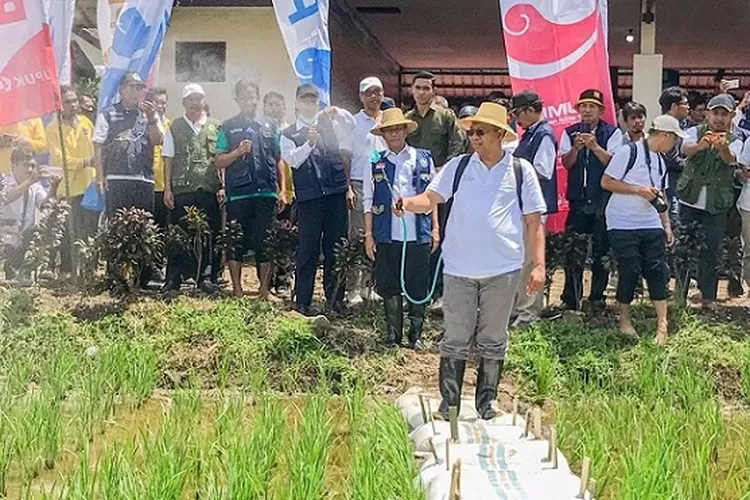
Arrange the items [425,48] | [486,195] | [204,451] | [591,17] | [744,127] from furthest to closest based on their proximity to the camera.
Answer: [425,48], [744,127], [591,17], [486,195], [204,451]

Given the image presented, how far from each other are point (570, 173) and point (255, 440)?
12.4 ft

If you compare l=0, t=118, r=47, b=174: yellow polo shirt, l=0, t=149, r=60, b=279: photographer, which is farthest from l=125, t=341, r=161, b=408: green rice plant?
l=0, t=118, r=47, b=174: yellow polo shirt

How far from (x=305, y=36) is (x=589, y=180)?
221cm

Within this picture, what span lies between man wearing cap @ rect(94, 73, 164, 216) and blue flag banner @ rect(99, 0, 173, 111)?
8 cm

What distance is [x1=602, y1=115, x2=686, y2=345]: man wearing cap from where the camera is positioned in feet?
21.5

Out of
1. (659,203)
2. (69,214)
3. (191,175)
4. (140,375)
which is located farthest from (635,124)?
(69,214)

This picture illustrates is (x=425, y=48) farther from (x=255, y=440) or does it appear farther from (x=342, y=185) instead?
(x=255, y=440)

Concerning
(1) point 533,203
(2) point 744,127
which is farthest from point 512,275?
(2) point 744,127

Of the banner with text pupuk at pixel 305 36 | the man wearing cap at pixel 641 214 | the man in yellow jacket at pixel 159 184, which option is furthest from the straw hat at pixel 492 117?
the man in yellow jacket at pixel 159 184

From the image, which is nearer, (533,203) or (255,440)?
(255,440)

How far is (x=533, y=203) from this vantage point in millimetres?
5031

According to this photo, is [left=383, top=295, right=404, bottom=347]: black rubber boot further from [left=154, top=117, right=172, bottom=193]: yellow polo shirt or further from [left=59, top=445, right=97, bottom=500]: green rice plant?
[left=59, top=445, right=97, bottom=500]: green rice plant

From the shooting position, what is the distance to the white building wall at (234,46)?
11.4m

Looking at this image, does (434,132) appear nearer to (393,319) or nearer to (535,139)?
(535,139)
